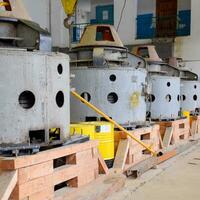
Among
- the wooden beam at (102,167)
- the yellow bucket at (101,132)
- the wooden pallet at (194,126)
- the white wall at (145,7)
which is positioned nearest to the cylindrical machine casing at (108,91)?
the yellow bucket at (101,132)

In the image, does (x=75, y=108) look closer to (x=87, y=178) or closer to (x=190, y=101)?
(x=87, y=178)

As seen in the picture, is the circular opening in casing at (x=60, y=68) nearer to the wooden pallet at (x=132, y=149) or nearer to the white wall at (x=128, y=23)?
the wooden pallet at (x=132, y=149)

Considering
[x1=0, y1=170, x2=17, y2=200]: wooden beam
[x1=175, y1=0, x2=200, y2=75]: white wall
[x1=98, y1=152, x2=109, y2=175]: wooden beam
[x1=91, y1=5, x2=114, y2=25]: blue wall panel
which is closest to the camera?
[x1=0, y1=170, x2=17, y2=200]: wooden beam

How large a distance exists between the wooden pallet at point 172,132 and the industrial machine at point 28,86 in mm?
2760

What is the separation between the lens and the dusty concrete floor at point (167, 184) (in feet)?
11.2

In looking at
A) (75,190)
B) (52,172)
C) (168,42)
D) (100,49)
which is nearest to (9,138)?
(52,172)

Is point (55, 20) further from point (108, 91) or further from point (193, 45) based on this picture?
point (108, 91)

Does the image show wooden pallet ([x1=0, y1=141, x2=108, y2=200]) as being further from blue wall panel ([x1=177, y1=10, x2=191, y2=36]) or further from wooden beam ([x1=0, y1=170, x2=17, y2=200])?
blue wall panel ([x1=177, y1=10, x2=191, y2=36])

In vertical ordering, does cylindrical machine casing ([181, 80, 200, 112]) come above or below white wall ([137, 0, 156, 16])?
below

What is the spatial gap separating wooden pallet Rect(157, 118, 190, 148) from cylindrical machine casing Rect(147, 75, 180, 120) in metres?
0.23

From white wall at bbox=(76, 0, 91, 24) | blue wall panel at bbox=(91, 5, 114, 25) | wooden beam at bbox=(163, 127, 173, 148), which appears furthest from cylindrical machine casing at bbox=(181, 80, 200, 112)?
white wall at bbox=(76, 0, 91, 24)

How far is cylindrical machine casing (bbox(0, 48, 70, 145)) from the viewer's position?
2.58 meters

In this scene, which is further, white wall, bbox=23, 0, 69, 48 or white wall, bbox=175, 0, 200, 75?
white wall, bbox=23, 0, 69, 48

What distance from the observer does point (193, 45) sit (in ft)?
34.1
